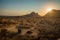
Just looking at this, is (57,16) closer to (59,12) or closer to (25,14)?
(59,12)

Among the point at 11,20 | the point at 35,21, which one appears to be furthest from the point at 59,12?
the point at 11,20

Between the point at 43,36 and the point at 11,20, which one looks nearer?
the point at 43,36

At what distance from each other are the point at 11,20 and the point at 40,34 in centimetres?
91

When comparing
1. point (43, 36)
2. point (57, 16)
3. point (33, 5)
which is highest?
point (33, 5)

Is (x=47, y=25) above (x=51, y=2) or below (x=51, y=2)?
below

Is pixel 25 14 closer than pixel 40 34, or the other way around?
pixel 40 34

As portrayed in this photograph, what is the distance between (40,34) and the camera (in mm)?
3273

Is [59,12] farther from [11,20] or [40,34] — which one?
[11,20]

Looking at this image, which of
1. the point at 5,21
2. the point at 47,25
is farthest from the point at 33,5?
the point at 5,21

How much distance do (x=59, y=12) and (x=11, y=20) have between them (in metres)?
1.38

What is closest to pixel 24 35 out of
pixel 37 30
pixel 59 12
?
pixel 37 30

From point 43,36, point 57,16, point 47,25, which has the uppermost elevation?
point 57,16

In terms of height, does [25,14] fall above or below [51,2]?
below

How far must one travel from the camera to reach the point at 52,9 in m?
3.50
